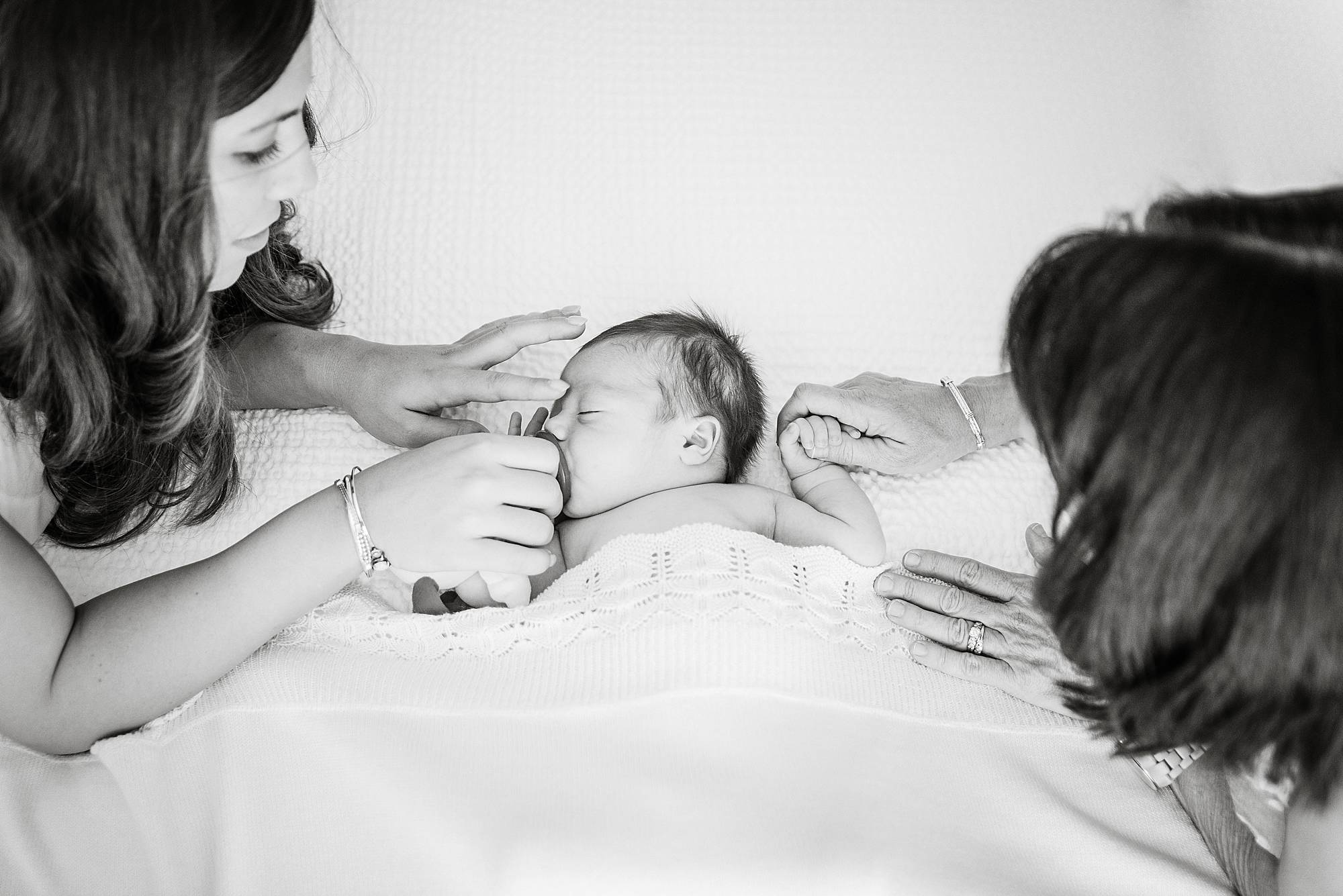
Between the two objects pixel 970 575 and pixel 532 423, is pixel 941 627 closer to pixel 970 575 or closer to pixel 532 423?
pixel 970 575

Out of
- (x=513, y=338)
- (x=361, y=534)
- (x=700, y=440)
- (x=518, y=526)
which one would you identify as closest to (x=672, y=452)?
(x=700, y=440)

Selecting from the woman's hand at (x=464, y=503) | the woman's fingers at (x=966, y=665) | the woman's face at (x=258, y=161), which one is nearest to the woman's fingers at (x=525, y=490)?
the woman's hand at (x=464, y=503)

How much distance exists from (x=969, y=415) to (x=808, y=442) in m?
0.25

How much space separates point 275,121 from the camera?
938 mm

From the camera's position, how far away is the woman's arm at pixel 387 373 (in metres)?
1.32

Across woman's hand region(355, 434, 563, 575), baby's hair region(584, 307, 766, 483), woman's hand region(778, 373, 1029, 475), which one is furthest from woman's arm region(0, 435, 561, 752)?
woman's hand region(778, 373, 1029, 475)

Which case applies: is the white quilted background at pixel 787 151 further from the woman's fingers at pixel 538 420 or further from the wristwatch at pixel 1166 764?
the wristwatch at pixel 1166 764

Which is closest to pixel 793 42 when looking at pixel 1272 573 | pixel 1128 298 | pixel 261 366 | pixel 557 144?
pixel 557 144

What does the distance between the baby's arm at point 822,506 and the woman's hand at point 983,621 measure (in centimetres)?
9

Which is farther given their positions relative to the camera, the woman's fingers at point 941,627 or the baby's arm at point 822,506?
the baby's arm at point 822,506

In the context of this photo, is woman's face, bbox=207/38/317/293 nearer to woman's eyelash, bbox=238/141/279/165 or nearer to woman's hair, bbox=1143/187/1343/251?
woman's eyelash, bbox=238/141/279/165

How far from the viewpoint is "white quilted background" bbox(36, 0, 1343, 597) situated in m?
1.65

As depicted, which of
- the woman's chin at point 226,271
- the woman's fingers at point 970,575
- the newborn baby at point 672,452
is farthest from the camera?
the newborn baby at point 672,452

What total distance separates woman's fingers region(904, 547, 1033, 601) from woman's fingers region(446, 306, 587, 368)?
52 centimetres
